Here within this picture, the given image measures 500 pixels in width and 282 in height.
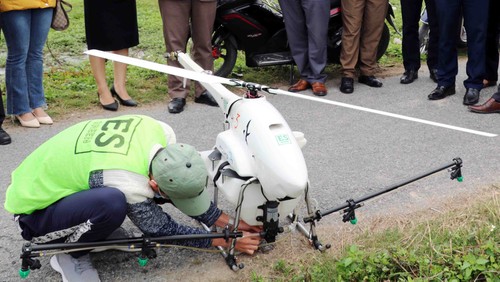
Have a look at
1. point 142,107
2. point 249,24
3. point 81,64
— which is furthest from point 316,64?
point 81,64

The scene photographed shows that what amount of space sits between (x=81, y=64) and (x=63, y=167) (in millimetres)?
4448

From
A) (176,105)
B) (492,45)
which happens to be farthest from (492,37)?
(176,105)

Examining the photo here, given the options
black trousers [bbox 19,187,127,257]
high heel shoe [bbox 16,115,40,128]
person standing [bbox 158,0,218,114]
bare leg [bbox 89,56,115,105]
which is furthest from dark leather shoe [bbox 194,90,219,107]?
black trousers [bbox 19,187,127,257]

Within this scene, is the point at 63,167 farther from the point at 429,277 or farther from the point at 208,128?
the point at 208,128

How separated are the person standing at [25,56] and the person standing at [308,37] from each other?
2337 millimetres

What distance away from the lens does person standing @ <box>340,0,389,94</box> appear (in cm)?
617

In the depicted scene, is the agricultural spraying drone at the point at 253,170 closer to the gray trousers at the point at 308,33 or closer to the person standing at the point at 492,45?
the gray trousers at the point at 308,33

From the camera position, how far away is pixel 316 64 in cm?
616

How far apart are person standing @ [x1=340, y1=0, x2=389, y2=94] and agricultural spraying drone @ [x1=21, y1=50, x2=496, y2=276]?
310 cm

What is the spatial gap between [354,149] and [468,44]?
6.19 ft

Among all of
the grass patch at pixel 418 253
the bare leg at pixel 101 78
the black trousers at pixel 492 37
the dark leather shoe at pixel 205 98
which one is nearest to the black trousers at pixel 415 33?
the black trousers at pixel 492 37

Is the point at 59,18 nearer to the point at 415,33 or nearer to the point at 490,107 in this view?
the point at 415,33

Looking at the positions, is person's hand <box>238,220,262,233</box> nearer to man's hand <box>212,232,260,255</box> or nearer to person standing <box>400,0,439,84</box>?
man's hand <box>212,232,260,255</box>

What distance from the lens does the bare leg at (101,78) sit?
5542mm
